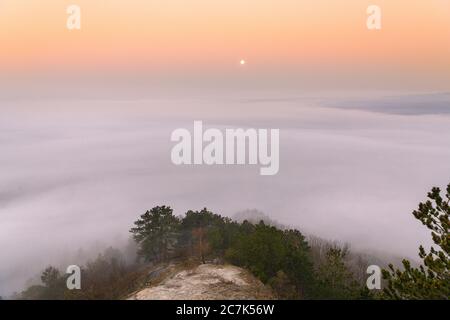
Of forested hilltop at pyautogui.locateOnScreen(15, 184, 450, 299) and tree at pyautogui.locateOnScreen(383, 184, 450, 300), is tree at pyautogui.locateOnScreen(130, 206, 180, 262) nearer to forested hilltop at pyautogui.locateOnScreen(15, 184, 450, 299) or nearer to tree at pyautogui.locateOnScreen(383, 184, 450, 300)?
forested hilltop at pyautogui.locateOnScreen(15, 184, 450, 299)

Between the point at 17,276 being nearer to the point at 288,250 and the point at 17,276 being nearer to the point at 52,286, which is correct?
the point at 52,286

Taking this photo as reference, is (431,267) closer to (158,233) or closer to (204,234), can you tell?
(204,234)

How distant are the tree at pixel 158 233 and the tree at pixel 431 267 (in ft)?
112

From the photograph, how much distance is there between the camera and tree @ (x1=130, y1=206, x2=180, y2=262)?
165 ft

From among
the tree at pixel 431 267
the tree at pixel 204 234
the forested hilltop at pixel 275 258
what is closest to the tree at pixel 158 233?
the forested hilltop at pixel 275 258

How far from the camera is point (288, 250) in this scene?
103 ft

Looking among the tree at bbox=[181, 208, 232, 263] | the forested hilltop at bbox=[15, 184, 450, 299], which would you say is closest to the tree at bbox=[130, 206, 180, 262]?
the forested hilltop at bbox=[15, 184, 450, 299]

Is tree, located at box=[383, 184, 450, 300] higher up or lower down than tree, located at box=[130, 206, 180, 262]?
higher up

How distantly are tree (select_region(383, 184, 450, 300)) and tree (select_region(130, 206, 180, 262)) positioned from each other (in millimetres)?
34249

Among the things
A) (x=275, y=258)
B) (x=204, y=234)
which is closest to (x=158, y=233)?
(x=204, y=234)
